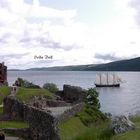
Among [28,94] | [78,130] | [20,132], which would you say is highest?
[28,94]

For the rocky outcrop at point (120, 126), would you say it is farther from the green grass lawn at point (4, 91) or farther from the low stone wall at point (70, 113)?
the green grass lawn at point (4, 91)

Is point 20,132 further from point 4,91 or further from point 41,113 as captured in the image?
point 4,91

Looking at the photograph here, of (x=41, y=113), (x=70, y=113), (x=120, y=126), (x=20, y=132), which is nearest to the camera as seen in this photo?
(x=120, y=126)

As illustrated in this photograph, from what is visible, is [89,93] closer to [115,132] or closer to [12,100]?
[12,100]

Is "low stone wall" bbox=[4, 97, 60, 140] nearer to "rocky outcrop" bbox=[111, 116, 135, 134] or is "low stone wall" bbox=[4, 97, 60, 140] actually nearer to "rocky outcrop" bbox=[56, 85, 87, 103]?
"rocky outcrop" bbox=[111, 116, 135, 134]

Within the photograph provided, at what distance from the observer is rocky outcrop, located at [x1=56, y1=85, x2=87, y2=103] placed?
7219 centimetres

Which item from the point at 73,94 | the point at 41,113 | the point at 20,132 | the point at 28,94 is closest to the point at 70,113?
the point at 20,132

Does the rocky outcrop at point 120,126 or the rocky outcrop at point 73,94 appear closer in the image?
the rocky outcrop at point 120,126

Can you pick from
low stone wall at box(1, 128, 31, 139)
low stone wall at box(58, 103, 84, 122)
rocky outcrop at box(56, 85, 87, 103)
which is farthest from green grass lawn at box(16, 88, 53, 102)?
low stone wall at box(1, 128, 31, 139)

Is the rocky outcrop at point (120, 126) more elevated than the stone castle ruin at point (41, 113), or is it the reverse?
the rocky outcrop at point (120, 126)

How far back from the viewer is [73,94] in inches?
2940

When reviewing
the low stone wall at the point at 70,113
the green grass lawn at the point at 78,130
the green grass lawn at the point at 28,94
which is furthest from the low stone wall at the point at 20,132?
the green grass lawn at the point at 28,94

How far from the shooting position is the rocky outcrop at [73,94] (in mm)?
72188

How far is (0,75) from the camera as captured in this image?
322 feet
